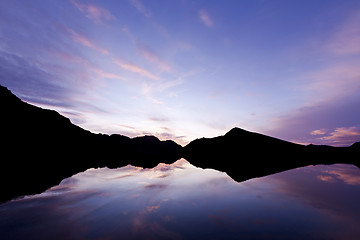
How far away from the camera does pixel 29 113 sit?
125250 mm

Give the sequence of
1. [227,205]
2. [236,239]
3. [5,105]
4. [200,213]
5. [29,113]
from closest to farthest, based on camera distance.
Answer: [236,239], [200,213], [227,205], [5,105], [29,113]

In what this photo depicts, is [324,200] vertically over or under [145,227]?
over

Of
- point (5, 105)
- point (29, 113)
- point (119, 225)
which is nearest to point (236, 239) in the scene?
point (119, 225)

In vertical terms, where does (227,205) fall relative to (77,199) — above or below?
above

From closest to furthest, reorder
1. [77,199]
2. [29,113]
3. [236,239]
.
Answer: [236,239] → [77,199] → [29,113]

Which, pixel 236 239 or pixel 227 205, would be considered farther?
pixel 227 205

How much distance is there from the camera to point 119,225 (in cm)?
855

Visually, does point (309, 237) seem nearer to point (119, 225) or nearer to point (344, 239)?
point (344, 239)

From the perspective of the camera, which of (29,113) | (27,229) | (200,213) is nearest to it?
(27,229)

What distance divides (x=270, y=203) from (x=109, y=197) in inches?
522

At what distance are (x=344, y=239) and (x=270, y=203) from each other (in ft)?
17.6

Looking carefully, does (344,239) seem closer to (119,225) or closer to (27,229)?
(119,225)

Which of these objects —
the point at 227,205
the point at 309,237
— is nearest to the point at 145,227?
the point at 227,205

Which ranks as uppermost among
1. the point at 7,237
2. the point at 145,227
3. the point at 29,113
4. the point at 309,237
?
the point at 29,113
